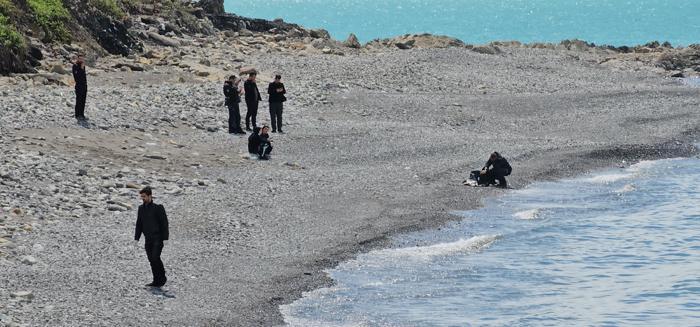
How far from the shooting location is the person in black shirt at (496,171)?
34.8 metres

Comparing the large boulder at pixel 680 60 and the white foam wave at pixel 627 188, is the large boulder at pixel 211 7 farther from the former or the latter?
the white foam wave at pixel 627 188

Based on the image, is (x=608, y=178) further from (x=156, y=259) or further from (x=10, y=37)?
(x=10, y=37)

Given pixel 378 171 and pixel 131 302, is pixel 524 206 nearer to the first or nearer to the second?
pixel 378 171

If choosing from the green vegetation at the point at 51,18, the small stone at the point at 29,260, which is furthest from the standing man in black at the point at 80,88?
the small stone at the point at 29,260

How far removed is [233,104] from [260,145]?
2.88m

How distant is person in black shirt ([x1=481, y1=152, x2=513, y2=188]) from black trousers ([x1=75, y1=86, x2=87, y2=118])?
11.8 metres

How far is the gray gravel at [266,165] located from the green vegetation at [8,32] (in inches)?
110

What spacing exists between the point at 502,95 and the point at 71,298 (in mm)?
33500

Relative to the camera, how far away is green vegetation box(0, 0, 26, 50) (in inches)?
1688

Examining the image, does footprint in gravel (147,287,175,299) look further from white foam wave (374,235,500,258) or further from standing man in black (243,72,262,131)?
standing man in black (243,72,262,131)

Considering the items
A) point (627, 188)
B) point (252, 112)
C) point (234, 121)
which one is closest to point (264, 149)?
point (234, 121)

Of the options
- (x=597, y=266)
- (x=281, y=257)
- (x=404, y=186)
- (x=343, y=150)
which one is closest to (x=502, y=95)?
(x=343, y=150)

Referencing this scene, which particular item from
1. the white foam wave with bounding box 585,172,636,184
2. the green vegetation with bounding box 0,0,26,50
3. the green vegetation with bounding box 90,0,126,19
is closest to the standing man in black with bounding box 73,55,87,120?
the green vegetation with bounding box 0,0,26,50

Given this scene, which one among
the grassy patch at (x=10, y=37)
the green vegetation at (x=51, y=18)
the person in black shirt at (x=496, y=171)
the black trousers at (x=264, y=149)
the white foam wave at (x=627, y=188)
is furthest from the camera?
the green vegetation at (x=51, y=18)
